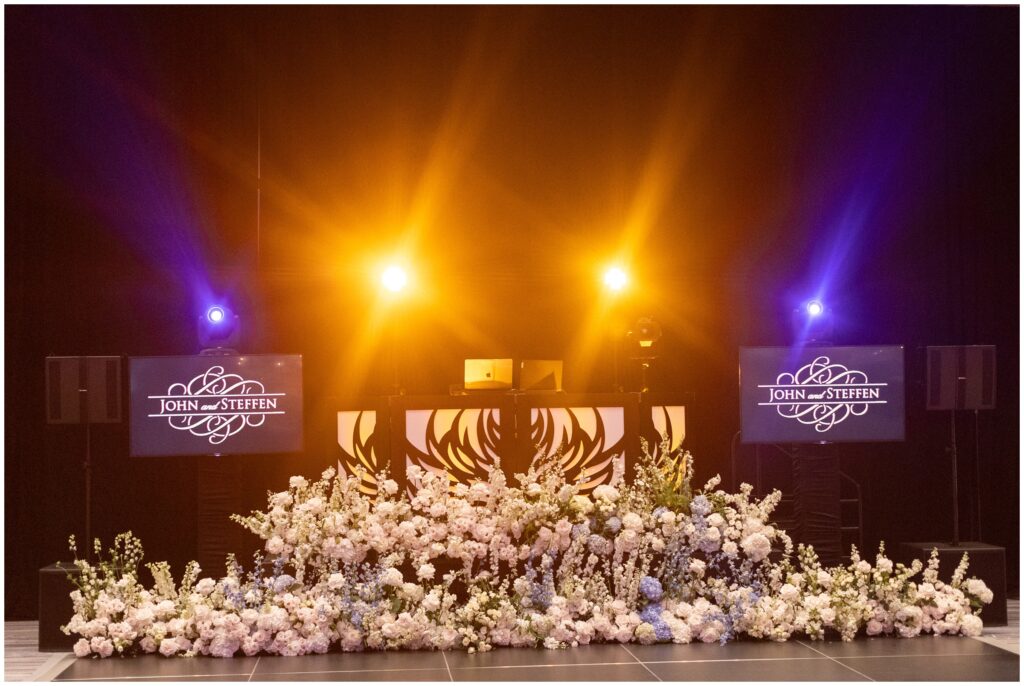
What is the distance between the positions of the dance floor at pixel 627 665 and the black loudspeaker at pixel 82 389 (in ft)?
4.78

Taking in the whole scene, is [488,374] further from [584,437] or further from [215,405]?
[215,405]

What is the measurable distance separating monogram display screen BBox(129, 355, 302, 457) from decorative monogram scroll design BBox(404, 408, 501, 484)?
1566mm

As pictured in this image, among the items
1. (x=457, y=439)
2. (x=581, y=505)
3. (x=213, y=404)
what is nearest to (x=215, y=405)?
(x=213, y=404)

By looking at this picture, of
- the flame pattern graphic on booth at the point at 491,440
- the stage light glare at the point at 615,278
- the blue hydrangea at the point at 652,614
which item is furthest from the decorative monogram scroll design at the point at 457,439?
the blue hydrangea at the point at 652,614

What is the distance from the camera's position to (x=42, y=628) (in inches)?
225

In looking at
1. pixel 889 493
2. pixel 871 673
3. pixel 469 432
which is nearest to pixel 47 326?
pixel 469 432

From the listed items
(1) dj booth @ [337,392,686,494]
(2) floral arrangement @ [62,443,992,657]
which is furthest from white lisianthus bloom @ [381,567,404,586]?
(1) dj booth @ [337,392,686,494]

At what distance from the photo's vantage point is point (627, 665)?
5.01 meters

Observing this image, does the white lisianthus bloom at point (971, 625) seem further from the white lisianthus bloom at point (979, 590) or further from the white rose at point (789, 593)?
the white rose at point (789, 593)

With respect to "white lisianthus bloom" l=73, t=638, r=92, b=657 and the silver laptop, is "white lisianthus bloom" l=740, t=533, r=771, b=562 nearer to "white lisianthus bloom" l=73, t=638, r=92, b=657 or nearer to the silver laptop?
the silver laptop

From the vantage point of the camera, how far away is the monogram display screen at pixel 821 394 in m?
6.09

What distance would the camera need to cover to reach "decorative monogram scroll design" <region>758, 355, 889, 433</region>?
240 inches

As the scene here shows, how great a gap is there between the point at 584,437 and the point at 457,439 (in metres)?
0.95

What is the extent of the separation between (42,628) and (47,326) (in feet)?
7.28
